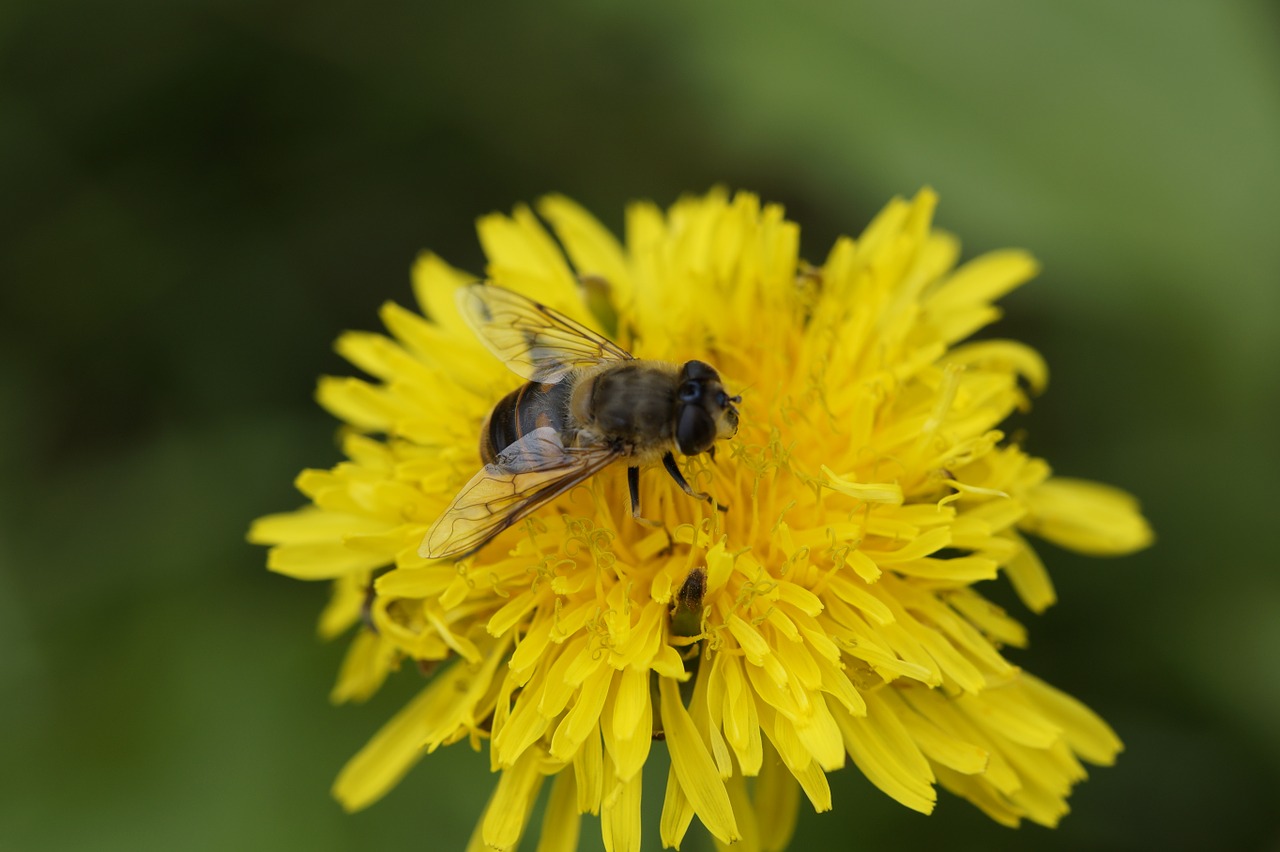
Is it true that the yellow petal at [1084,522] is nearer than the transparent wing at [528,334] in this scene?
No

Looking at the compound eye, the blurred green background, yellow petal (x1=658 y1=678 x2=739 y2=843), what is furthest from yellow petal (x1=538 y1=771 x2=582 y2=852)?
the compound eye

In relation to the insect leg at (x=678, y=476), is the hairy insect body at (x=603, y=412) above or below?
above

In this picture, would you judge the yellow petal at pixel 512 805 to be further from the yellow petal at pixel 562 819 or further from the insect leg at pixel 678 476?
the insect leg at pixel 678 476

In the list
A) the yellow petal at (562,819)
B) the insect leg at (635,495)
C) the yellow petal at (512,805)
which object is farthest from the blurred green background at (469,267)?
the insect leg at (635,495)

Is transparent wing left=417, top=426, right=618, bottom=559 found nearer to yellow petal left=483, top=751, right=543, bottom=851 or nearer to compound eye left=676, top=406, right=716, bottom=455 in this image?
compound eye left=676, top=406, right=716, bottom=455

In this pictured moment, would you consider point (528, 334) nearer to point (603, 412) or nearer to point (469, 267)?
point (603, 412)

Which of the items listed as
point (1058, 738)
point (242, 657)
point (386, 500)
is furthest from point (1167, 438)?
point (242, 657)

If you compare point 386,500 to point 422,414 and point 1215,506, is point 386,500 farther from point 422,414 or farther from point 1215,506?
point 1215,506
